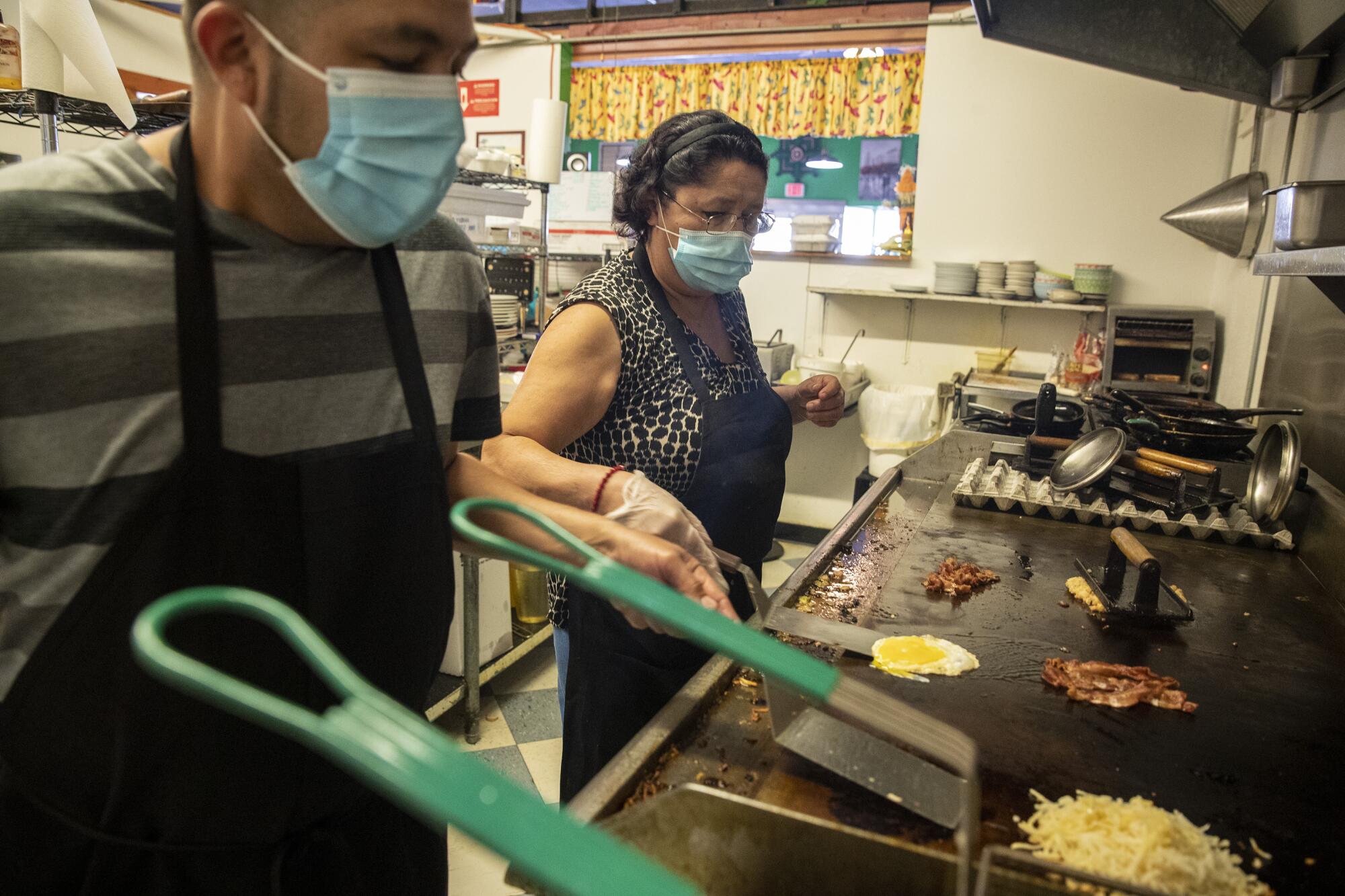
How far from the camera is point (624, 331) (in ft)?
6.40

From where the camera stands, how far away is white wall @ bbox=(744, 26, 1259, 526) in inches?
205

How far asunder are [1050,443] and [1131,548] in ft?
3.85

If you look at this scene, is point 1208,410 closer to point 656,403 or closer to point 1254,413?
point 1254,413

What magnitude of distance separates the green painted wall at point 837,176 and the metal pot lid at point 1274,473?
12.6ft

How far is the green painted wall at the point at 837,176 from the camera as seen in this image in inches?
238

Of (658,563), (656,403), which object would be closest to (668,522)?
(658,563)

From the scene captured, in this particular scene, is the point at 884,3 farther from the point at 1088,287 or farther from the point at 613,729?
the point at 613,729

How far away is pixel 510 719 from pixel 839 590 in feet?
6.82

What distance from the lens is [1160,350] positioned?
454cm

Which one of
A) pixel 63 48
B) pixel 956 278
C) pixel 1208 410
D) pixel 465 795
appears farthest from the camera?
pixel 956 278

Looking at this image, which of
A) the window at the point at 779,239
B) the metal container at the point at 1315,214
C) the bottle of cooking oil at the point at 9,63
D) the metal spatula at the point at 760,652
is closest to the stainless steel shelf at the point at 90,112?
the bottle of cooking oil at the point at 9,63

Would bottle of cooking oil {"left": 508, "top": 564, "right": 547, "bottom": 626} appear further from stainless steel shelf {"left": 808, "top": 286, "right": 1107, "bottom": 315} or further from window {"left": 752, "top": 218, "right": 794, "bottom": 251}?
window {"left": 752, "top": 218, "right": 794, "bottom": 251}

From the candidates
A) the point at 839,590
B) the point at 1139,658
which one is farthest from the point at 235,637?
the point at 1139,658

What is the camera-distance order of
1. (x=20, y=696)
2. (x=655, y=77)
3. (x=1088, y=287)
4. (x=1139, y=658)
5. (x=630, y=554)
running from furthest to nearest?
(x=655, y=77), (x=1088, y=287), (x=1139, y=658), (x=630, y=554), (x=20, y=696)
